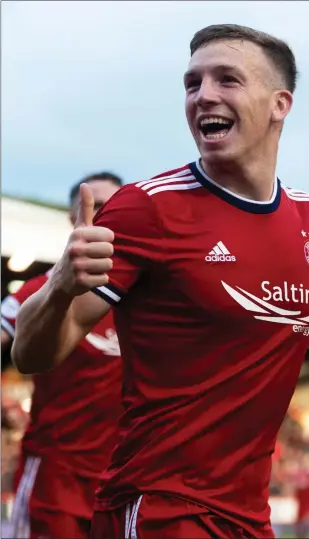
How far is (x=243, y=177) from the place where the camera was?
3.47 m

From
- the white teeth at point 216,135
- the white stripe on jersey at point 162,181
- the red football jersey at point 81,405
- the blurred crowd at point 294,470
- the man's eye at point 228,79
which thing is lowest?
the blurred crowd at point 294,470

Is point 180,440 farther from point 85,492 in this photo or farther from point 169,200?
point 85,492

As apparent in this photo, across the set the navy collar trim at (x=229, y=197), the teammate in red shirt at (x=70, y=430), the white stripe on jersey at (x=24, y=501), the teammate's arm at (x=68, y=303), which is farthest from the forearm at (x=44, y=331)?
the white stripe on jersey at (x=24, y=501)

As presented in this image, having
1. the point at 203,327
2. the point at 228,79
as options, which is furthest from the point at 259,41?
the point at 203,327

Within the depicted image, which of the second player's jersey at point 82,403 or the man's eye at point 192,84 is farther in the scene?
the second player's jersey at point 82,403

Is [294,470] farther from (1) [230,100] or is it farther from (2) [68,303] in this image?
(2) [68,303]

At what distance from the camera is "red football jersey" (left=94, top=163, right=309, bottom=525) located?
326cm

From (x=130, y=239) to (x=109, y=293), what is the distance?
17 cm

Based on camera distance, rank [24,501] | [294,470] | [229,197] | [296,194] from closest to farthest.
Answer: [229,197] < [296,194] < [24,501] < [294,470]

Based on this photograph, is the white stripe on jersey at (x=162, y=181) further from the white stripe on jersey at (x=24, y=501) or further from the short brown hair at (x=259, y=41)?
the white stripe on jersey at (x=24, y=501)

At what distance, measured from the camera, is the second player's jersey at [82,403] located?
5910 mm

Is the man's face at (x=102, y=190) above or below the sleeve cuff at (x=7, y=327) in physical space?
above

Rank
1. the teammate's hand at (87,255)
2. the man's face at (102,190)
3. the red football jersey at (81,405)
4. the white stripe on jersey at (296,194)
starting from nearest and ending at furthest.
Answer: the teammate's hand at (87,255) < the white stripe on jersey at (296,194) < the red football jersey at (81,405) < the man's face at (102,190)

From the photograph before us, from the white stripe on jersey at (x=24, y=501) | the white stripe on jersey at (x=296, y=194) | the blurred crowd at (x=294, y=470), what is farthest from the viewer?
the blurred crowd at (x=294, y=470)
